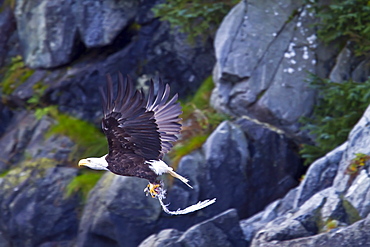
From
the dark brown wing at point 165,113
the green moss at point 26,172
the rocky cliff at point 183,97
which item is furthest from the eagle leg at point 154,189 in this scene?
the green moss at point 26,172

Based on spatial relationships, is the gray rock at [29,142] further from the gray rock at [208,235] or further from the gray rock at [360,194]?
the gray rock at [360,194]

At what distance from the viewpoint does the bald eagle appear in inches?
244

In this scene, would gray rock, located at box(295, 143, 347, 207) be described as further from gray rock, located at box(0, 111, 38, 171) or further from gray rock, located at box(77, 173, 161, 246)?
gray rock, located at box(0, 111, 38, 171)

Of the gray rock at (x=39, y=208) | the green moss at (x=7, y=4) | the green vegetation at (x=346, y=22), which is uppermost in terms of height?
the green vegetation at (x=346, y=22)

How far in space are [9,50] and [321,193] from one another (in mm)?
7139

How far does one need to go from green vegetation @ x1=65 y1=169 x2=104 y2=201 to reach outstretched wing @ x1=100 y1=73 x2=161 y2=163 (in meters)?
3.73

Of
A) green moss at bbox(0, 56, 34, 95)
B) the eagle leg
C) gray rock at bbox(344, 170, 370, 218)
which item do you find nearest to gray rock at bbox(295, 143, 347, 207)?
gray rock at bbox(344, 170, 370, 218)

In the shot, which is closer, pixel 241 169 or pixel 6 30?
pixel 241 169

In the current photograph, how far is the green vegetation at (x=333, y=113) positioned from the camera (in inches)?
348

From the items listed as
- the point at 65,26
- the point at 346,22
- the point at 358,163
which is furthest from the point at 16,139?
the point at 358,163

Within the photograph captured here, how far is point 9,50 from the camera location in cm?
A: 1252

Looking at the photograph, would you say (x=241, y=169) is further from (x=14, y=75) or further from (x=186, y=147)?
(x=14, y=75)

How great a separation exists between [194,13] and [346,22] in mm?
2373

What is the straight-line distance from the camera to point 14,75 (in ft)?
39.9
